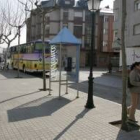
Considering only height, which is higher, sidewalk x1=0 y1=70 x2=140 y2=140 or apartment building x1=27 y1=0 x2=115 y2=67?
→ apartment building x1=27 y1=0 x2=115 y2=67

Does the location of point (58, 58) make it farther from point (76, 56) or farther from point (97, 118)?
point (97, 118)

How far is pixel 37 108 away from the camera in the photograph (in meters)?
9.52

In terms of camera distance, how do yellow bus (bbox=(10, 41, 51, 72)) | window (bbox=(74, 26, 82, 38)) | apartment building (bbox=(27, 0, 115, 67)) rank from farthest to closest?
window (bbox=(74, 26, 82, 38))
apartment building (bbox=(27, 0, 115, 67))
yellow bus (bbox=(10, 41, 51, 72))

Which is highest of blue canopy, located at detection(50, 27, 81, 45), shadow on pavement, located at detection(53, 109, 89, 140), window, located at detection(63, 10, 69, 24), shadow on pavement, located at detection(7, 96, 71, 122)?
window, located at detection(63, 10, 69, 24)

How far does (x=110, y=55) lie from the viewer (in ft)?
205

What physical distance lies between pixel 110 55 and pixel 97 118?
181ft

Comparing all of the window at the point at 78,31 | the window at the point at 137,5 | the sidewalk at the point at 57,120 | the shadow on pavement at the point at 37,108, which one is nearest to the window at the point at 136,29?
the window at the point at 137,5

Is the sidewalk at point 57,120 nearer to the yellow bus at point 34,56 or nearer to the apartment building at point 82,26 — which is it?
the yellow bus at point 34,56

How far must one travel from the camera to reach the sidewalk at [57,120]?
639 cm

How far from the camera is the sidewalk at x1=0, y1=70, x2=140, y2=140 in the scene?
639cm

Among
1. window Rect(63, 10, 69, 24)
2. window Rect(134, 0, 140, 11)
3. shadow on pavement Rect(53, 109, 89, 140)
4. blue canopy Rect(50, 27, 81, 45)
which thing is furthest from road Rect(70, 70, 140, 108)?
window Rect(63, 10, 69, 24)

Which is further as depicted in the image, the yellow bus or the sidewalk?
the yellow bus

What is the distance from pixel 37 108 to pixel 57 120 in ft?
6.12

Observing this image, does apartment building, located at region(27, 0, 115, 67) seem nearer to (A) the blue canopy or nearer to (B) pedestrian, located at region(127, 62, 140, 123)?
(A) the blue canopy
